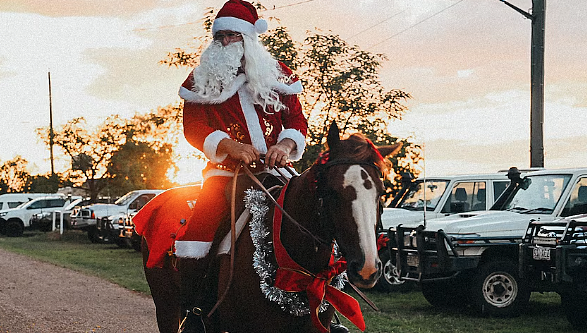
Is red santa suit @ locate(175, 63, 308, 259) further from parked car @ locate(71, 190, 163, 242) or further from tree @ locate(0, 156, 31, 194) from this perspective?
tree @ locate(0, 156, 31, 194)

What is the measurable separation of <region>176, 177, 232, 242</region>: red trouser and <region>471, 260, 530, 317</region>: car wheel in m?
6.77

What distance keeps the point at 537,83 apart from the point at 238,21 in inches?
493

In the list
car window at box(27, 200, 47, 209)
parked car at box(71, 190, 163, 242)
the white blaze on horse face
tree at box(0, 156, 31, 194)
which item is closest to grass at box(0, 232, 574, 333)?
the white blaze on horse face

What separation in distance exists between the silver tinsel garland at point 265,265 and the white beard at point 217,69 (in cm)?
72

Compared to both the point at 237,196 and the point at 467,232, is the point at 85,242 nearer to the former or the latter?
the point at 467,232

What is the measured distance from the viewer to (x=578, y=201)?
10.3 m

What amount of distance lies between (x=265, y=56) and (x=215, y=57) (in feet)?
1.03

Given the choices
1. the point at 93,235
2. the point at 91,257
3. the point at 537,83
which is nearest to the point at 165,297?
the point at 537,83

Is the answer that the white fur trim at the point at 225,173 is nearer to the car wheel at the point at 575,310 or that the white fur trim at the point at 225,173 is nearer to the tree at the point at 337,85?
the car wheel at the point at 575,310

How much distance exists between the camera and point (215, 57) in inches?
174

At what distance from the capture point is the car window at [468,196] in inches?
514

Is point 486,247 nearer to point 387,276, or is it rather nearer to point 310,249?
point 387,276

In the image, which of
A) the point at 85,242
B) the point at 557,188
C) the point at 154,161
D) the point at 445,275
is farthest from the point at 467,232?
the point at 154,161

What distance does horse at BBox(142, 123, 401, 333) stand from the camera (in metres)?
3.21
